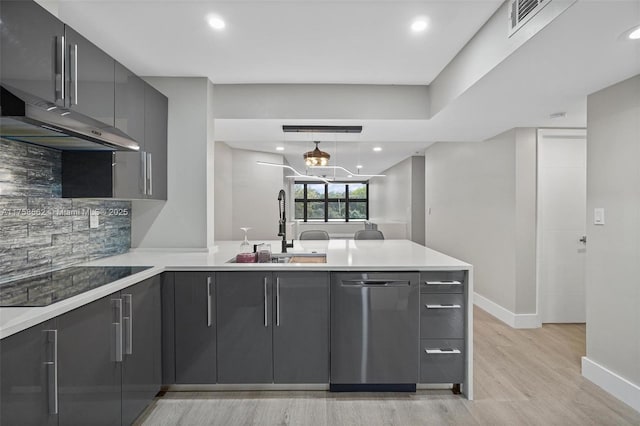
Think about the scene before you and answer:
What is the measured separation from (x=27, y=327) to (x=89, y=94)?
50.8 inches

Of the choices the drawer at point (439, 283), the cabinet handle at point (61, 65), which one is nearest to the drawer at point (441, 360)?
the drawer at point (439, 283)

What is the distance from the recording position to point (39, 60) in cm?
158

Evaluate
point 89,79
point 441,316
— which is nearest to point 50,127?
point 89,79

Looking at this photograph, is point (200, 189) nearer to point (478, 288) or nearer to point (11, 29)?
point (11, 29)

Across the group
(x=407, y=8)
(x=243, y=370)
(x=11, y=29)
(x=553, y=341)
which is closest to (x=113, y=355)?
(x=243, y=370)

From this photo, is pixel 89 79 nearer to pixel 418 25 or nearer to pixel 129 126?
pixel 129 126

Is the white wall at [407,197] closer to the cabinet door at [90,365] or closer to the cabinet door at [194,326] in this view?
the cabinet door at [194,326]

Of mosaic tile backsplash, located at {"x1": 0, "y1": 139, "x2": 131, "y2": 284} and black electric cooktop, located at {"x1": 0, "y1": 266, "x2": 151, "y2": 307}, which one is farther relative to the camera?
mosaic tile backsplash, located at {"x1": 0, "y1": 139, "x2": 131, "y2": 284}

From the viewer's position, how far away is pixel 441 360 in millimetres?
2342

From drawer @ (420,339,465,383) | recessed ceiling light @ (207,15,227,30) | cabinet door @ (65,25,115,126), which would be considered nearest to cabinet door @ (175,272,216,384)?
cabinet door @ (65,25,115,126)

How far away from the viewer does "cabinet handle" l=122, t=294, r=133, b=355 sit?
73.9 inches

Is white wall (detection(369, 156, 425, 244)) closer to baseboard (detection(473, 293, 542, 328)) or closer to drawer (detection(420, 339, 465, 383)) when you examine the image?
baseboard (detection(473, 293, 542, 328))

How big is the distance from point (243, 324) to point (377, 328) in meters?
0.89

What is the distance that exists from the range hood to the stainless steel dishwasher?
1615mm
